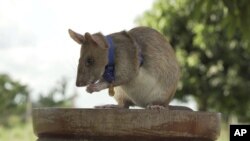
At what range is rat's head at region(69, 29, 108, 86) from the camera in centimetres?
337

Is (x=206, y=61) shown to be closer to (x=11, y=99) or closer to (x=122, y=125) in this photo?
(x=11, y=99)

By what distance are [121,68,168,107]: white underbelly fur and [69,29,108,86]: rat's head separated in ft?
0.72

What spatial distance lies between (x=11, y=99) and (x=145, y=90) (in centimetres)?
1288

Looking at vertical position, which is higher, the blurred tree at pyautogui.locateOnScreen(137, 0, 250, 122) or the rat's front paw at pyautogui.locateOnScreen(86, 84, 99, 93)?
the blurred tree at pyautogui.locateOnScreen(137, 0, 250, 122)

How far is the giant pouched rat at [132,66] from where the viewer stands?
3393 mm

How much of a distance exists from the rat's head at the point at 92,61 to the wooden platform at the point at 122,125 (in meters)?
0.16

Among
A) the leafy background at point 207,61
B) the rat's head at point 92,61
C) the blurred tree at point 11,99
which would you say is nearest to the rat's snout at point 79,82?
the rat's head at point 92,61

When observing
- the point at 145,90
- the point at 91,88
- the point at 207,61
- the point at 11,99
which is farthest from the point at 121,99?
the point at 207,61

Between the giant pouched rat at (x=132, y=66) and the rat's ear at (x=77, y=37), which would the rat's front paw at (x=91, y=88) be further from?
the rat's ear at (x=77, y=37)

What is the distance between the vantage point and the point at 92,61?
133 inches

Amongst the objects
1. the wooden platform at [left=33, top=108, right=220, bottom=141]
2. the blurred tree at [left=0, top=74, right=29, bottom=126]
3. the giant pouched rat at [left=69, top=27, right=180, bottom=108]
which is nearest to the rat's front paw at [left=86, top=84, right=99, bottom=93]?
the giant pouched rat at [left=69, top=27, right=180, bottom=108]

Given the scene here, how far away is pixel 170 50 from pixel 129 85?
28 cm

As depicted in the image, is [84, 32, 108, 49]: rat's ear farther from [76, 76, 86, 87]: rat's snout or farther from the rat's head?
[76, 76, 86, 87]: rat's snout

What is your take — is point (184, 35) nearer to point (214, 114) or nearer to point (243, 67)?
point (243, 67)
